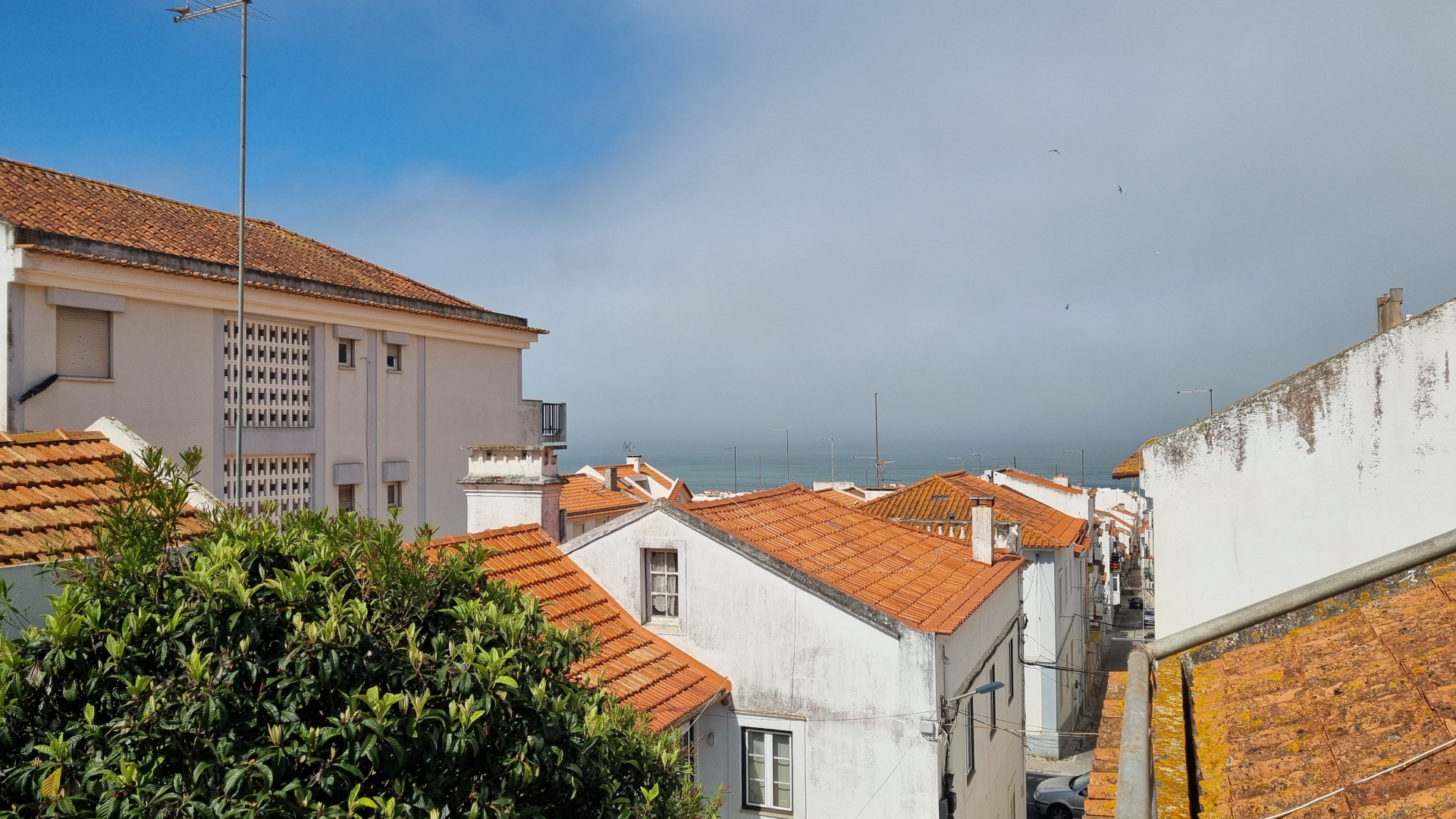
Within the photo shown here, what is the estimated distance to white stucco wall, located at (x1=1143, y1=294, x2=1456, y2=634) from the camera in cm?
877

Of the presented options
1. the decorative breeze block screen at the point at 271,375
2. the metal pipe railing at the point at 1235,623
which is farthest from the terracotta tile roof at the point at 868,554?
the decorative breeze block screen at the point at 271,375

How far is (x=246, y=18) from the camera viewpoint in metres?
14.1

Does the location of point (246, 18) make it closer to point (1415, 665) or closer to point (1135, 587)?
point (1415, 665)

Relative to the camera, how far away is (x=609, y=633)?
1317cm

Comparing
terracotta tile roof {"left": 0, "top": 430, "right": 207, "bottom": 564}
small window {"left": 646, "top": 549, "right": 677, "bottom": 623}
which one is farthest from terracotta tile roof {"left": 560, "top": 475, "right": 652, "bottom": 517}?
terracotta tile roof {"left": 0, "top": 430, "right": 207, "bottom": 564}

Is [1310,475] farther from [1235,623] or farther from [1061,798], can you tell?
[1061,798]

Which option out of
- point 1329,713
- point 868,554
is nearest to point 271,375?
point 868,554

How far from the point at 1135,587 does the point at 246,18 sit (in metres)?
62.2

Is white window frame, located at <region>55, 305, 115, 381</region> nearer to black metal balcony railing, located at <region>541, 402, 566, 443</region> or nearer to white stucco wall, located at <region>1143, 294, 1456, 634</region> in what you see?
black metal balcony railing, located at <region>541, 402, 566, 443</region>

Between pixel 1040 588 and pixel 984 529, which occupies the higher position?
pixel 984 529

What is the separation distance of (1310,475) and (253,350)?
59.7 feet

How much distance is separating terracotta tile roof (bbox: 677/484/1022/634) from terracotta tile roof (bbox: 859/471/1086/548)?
7.06 metres

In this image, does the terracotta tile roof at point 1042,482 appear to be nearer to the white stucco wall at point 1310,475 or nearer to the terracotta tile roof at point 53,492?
the white stucco wall at point 1310,475

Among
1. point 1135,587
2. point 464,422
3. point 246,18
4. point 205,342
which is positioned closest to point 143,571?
point 246,18
